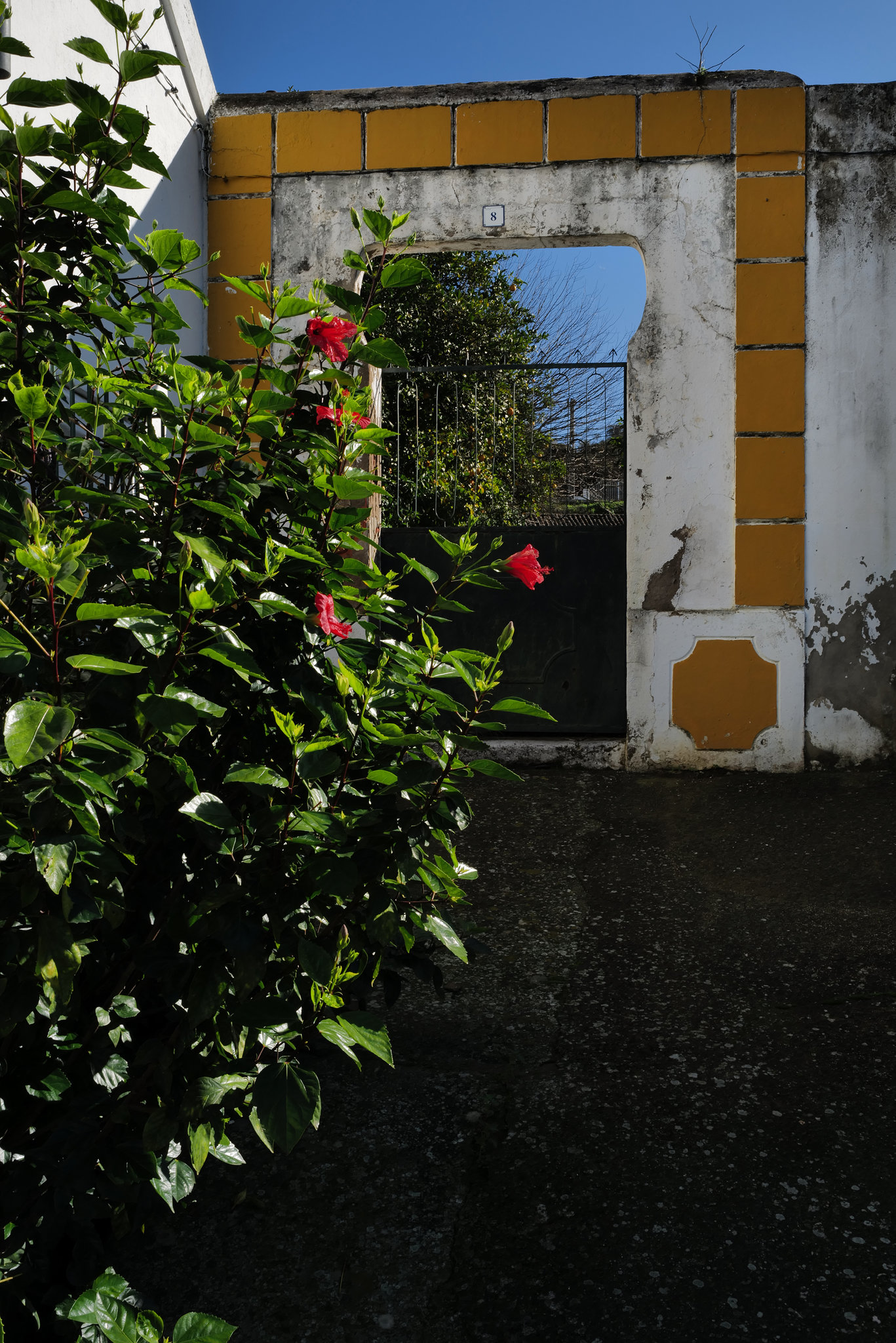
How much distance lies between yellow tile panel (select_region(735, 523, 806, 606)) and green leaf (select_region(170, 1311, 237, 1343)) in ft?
16.7

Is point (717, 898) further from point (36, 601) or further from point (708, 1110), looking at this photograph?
point (36, 601)

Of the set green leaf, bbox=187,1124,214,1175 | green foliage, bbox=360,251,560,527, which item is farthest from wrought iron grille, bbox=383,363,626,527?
green leaf, bbox=187,1124,214,1175

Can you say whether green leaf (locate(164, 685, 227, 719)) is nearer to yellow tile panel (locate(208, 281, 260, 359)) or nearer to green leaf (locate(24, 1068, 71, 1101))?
green leaf (locate(24, 1068, 71, 1101))

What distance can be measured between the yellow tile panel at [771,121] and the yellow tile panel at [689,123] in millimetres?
85

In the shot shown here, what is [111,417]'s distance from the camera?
65.9 inches

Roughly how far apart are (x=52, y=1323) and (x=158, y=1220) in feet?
1.70

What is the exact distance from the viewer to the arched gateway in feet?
18.5

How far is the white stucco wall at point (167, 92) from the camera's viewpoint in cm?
400

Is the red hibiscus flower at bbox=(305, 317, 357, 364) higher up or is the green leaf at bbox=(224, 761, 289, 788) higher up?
the red hibiscus flower at bbox=(305, 317, 357, 364)

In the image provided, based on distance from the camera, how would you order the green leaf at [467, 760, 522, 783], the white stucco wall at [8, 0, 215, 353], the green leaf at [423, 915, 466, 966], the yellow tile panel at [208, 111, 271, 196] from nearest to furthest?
1. the green leaf at [467, 760, 522, 783]
2. the green leaf at [423, 915, 466, 966]
3. the white stucco wall at [8, 0, 215, 353]
4. the yellow tile panel at [208, 111, 271, 196]

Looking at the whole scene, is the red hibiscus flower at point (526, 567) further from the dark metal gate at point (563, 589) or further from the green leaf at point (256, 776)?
the dark metal gate at point (563, 589)

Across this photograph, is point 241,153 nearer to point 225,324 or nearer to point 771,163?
point 225,324

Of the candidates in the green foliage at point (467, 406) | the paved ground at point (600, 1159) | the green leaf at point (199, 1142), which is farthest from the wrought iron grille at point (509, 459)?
the green leaf at point (199, 1142)

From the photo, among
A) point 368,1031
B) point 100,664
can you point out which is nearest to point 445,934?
point 368,1031
